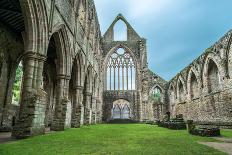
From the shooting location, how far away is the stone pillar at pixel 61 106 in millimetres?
11867

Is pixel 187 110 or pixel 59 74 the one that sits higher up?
pixel 59 74

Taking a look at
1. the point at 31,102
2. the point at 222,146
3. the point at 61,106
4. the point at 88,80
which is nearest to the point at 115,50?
the point at 88,80

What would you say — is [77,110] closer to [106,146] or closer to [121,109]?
[106,146]

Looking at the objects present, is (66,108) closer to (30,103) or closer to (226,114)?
(30,103)

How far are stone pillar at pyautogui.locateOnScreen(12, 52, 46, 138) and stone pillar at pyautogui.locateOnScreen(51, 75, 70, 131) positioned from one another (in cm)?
322

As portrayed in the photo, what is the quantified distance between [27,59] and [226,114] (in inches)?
529

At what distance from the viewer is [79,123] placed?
15367 millimetres

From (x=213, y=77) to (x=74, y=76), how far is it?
38.0 ft

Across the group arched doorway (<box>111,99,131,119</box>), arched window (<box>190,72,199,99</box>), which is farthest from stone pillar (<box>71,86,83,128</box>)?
arched doorway (<box>111,99,131,119</box>)

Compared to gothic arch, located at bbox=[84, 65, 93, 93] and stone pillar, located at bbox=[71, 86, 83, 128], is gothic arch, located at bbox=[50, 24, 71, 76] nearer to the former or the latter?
stone pillar, located at bbox=[71, 86, 83, 128]

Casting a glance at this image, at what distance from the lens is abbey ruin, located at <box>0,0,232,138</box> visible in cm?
860

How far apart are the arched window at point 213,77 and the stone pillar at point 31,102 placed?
14285 millimetres

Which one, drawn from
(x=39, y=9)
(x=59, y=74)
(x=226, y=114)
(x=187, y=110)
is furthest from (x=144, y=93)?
(x=39, y=9)

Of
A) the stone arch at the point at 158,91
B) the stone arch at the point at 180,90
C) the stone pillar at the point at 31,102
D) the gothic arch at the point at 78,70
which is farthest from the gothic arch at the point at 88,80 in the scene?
the stone arch at the point at 158,91
